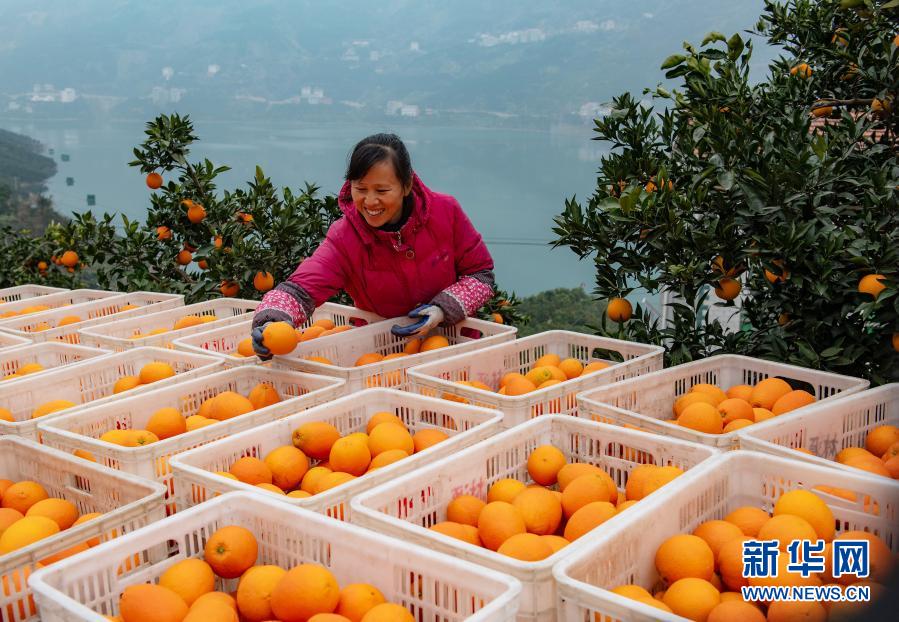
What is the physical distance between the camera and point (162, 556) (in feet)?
5.14

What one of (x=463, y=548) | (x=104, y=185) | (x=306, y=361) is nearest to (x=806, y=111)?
(x=306, y=361)

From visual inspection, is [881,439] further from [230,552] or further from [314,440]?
[230,552]

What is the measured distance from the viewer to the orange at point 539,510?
1644mm

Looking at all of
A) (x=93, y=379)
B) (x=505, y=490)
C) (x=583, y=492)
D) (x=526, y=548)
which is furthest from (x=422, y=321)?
(x=526, y=548)

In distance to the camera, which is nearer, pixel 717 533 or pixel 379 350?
pixel 717 533

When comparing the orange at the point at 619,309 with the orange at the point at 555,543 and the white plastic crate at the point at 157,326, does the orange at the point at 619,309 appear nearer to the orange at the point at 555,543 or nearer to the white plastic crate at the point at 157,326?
the white plastic crate at the point at 157,326

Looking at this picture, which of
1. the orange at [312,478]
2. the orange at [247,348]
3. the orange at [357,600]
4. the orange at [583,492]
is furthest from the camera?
the orange at [247,348]

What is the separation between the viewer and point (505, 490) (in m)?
1.79

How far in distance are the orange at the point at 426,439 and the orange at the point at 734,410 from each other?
2.52ft

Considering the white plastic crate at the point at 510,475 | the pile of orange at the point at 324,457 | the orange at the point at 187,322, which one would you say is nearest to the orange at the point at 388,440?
the pile of orange at the point at 324,457

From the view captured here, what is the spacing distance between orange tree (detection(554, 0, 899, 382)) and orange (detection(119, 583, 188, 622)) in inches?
77.7

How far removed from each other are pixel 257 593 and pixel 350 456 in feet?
1.94

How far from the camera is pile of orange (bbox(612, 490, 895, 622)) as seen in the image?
1273 millimetres

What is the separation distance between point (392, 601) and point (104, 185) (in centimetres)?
524
